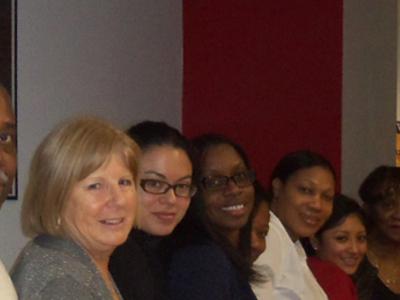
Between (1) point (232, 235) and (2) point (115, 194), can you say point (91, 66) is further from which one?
(2) point (115, 194)

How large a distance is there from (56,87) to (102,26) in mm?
439

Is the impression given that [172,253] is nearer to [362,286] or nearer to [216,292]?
[216,292]

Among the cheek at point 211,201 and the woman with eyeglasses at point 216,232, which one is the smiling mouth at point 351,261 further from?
the cheek at point 211,201

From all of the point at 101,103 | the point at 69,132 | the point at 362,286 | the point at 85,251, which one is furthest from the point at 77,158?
the point at 362,286

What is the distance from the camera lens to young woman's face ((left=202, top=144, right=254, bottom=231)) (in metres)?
2.54

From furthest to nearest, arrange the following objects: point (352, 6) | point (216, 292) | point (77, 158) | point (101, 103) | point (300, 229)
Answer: point (352, 6), point (101, 103), point (300, 229), point (216, 292), point (77, 158)

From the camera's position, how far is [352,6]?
4215 millimetres

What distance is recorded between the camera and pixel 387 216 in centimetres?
386

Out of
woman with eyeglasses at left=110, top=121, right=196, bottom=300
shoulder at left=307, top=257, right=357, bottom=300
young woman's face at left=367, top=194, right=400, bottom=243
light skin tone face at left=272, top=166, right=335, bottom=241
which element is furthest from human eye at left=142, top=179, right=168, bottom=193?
young woman's face at left=367, top=194, right=400, bottom=243

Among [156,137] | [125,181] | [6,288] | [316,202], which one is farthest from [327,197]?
[6,288]

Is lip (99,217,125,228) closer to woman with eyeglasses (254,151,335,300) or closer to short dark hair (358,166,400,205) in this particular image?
woman with eyeglasses (254,151,335,300)

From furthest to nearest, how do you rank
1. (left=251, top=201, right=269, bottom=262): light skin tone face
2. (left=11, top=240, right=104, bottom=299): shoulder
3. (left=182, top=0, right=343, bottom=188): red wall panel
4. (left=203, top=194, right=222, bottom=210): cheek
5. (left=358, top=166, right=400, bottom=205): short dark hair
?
(left=182, top=0, right=343, bottom=188): red wall panel < (left=358, top=166, right=400, bottom=205): short dark hair < (left=251, top=201, right=269, bottom=262): light skin tone face < (left=203, top=194, right=222, bottom=210): cheek < (left=11, top=240, right=104, bottom=299): shoulder

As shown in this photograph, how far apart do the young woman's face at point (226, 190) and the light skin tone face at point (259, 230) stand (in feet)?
Answer: 0.54

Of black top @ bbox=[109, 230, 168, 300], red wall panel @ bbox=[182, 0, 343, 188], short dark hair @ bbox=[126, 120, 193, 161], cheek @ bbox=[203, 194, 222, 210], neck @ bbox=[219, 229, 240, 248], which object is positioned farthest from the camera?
red wall panel @ bbox=[182, 0, 343, 188]
